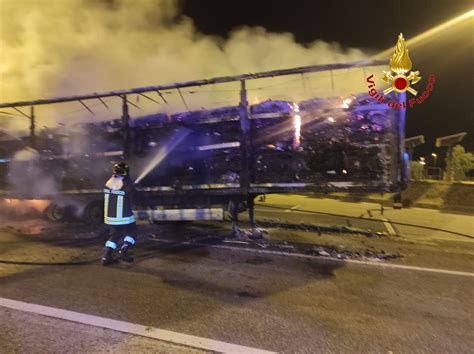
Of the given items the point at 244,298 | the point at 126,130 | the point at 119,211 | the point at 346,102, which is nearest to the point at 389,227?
the point at 346,102

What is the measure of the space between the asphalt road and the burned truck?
1.22 metres

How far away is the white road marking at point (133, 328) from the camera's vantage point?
3.27 meters

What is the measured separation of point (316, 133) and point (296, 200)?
895 cm

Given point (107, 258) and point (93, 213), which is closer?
point (107, 258)

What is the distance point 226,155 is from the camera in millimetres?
7422

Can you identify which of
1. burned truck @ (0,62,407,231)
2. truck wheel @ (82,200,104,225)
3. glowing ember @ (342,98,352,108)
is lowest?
truck wheel @ (82,200,104,225)

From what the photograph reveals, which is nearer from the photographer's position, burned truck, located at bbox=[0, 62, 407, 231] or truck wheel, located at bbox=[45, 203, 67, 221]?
burned truck, located at bbox=[0, 62, 407, 231]

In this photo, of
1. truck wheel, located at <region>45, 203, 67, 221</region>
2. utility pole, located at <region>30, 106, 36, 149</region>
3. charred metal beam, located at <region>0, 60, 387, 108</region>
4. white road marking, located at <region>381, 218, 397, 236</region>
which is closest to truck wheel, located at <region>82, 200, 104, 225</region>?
truck wheel, located at <region>45, 203, 67, 221</region>

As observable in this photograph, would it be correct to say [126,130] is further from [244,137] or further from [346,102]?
[346,102]

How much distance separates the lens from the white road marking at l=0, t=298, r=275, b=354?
10.7 ft

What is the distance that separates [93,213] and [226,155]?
3386 mm

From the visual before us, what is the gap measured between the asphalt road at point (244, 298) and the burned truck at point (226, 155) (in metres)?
1.22

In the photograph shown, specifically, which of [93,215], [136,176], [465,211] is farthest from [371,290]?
[465,211]

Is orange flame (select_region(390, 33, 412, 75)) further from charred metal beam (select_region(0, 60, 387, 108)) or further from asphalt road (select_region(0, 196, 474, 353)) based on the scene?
asphalt road (select_region(0, 196, 474, 353))
